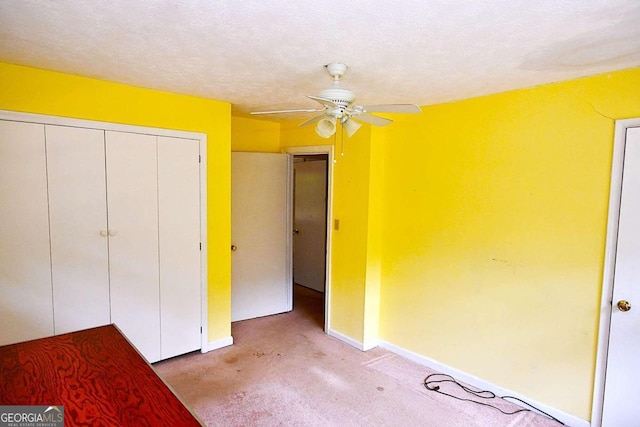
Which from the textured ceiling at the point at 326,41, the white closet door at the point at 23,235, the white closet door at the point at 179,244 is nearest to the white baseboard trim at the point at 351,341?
the white closet door at the point at 179,244

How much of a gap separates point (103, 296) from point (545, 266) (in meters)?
3.19

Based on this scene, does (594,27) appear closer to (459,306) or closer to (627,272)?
(627,272)

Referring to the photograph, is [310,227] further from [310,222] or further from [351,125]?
[351,125]

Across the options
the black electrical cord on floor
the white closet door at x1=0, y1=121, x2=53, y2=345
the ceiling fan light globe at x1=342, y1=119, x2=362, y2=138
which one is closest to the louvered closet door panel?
the white closet door at x1=0, y1=121, x2=53, y2=345

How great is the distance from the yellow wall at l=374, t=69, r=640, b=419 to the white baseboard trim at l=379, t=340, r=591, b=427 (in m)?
0.04

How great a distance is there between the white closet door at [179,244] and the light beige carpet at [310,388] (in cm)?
28

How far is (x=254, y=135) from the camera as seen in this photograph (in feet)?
14.0

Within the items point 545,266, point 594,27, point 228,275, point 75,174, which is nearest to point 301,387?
point 228,275

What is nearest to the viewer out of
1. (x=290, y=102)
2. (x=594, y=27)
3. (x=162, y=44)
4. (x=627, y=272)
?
(x=594, y=27)

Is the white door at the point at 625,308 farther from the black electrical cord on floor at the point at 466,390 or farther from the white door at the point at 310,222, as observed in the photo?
the white door at the point at 310,222

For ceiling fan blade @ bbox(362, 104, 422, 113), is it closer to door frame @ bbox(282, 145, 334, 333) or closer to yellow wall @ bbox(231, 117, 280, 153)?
door frame @ bbox(282, 145, 334, 333)

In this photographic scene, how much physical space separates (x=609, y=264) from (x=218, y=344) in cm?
311

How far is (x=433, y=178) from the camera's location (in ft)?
10.2

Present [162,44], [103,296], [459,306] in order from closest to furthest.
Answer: [162,44] < [103,296] < [459,306]
